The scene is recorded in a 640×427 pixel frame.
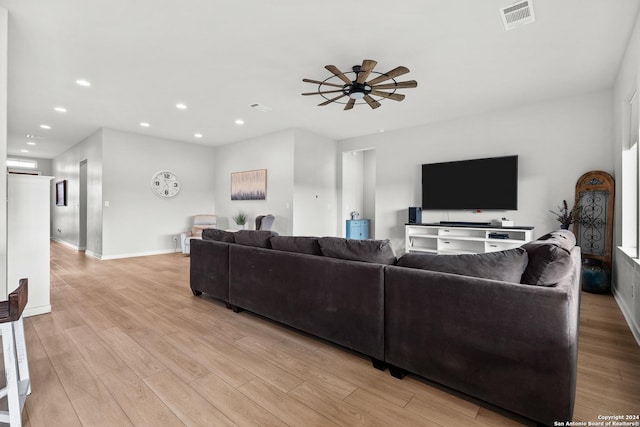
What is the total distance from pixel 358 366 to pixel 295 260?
0.89 meters

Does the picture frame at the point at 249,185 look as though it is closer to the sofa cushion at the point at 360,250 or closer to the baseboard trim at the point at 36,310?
the baseboard trim at the point at 36,310

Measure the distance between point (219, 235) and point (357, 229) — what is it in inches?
180

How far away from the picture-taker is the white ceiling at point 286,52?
2.50 metres

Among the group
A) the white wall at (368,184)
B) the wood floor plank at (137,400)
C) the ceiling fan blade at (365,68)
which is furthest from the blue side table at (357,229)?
the wood floor plank at (137,400)

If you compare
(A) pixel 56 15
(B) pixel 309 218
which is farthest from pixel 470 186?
(A) pixel 56 15

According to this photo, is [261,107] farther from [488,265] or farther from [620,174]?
[620,174]

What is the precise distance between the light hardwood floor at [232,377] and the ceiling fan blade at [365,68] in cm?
255

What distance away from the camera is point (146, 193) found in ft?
21.7

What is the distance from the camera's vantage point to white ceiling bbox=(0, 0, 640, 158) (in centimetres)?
250

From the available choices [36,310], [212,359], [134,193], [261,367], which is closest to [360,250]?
[261,367]

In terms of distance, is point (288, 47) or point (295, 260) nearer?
point (295, 260)

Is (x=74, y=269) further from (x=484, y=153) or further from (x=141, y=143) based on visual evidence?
(x=484, y=153)

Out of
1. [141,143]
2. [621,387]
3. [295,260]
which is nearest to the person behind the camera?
[621,387]

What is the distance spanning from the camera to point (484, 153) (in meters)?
5.11
